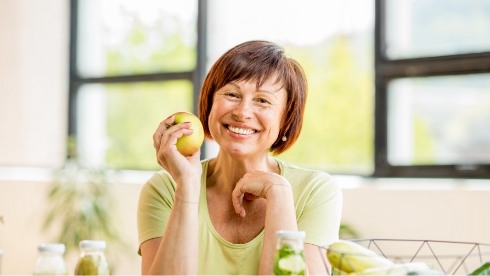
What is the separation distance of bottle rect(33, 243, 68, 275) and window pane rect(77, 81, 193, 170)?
3058 millimetres

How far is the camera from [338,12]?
376 centimetres

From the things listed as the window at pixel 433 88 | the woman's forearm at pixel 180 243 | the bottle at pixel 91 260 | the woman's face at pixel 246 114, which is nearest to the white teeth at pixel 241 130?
the woman's face at pixel 246 114

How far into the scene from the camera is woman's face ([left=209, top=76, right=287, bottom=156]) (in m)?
1.70

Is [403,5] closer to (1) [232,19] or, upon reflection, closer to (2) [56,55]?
(1) [232,19]

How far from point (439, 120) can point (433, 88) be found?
144 mm

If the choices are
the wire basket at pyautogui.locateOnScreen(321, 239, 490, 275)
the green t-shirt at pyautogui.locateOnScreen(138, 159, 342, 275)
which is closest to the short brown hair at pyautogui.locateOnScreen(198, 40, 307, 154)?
the green t-shirt at pyautogui.locateOnScreen(138, 159, 342, 275)

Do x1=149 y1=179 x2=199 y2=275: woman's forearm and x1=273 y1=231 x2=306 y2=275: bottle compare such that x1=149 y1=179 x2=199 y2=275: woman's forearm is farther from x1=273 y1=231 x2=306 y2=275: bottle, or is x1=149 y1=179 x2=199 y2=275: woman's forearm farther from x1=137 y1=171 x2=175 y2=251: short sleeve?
x1=273 y1=231 x2=306 y2=275: bottle

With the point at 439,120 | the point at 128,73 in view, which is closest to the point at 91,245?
the point at 439,120

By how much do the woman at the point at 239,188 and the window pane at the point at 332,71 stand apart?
1.83 metres

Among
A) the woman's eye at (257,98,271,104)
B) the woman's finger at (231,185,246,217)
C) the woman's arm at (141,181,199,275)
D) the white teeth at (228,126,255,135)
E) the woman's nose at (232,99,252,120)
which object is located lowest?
the woman's arm at (141,181,199,275)

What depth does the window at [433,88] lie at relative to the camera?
3.30m

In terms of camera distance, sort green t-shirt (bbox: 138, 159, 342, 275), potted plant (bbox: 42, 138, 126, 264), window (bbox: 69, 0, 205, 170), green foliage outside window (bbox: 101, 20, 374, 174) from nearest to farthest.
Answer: green t-shirt (bbox: 138, 159, 342, 275), green foliage outside window (bbox: 101, 20, 374, 174), potted plant (bbox: 42, 138, 126, 264), window (bbox: 69, 0, 205, 170)

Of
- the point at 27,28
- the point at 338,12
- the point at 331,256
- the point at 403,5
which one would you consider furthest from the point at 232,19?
the point at 331,256

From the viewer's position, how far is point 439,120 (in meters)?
3.41
